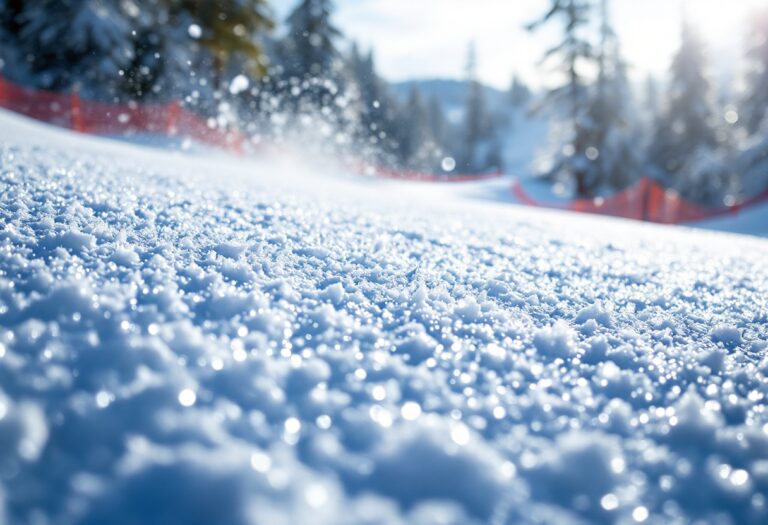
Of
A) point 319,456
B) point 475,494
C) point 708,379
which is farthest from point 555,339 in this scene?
point 319,456

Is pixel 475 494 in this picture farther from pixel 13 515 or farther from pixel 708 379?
pixel 708 379

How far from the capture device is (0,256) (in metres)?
1.49

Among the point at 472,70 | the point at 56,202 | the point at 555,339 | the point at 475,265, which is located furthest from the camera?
the point at 472,70

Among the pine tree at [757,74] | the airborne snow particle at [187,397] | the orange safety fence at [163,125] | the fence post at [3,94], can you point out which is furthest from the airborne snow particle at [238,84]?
the pine tree at [757,74]

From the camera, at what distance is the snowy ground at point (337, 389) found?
2.80 ft

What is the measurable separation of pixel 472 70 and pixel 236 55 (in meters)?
35.7

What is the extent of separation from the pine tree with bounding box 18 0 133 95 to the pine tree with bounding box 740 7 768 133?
2377cm

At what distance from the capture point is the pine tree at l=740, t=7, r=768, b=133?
63.1ft

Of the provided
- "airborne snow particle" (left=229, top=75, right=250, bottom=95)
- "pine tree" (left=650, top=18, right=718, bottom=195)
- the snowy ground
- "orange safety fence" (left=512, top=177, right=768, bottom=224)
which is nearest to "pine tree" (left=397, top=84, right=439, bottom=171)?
"pine tree" (left=650, top=18, right=718, bottom=195)

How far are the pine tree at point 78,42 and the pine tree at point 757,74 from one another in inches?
936

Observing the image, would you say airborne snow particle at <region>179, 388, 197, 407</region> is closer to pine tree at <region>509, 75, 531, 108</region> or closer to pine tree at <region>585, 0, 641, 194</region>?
pine tree at <region>585, 0, 641, 194</region>

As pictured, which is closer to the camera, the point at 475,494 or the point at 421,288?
the point at 475,494

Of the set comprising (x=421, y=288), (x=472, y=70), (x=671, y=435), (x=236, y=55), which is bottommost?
(x=671, y=435)

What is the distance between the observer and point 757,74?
20234 millimetres
